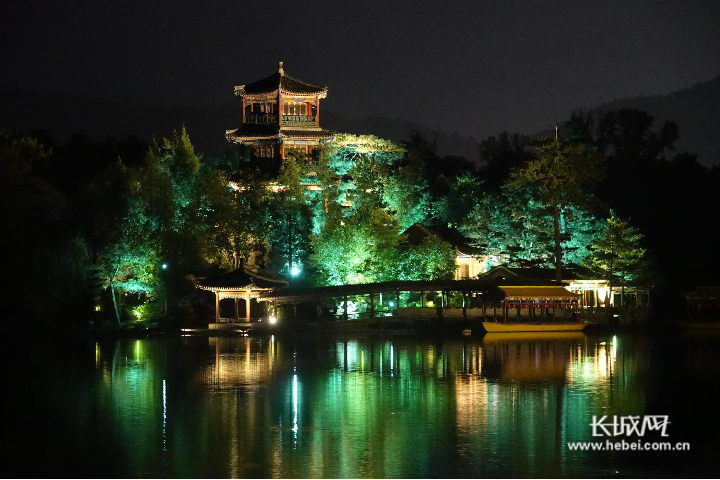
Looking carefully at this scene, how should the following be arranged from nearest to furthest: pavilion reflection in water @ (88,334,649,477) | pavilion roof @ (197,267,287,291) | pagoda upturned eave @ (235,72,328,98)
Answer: pavilion reflection in water @ (88,334,649,477) → pavilion roof @ (197,267,287,291) → pagoda upturned eave @ (235,72,328,98)

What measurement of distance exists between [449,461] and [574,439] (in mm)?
3223

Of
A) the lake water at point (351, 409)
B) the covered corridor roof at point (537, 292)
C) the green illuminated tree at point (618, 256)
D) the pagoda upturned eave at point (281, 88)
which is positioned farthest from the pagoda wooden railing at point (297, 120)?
the lake water at point (351, 409)

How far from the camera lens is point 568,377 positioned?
26828 millimetres

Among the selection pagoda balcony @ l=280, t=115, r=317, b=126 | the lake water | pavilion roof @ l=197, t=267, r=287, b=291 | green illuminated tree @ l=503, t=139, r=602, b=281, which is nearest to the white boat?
green illuminated tree @ l=503, t=139, r=602, b=281

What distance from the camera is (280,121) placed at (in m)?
57.6

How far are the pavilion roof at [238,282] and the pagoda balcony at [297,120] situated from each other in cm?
1493

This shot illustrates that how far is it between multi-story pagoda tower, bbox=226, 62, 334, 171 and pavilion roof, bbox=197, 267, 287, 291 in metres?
12.9

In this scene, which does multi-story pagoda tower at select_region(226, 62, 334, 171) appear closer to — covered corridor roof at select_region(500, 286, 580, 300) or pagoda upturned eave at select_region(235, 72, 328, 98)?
pagoda upturned eave at select_region(235, 72, 328, 98)

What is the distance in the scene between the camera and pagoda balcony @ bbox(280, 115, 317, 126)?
57.8 metres

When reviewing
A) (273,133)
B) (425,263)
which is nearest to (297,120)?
(273,133)

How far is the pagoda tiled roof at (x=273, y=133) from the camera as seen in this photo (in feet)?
186

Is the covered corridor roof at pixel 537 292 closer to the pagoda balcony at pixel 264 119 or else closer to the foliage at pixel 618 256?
the foliage at pixel 618 256

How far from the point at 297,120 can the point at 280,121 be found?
1.11 metres

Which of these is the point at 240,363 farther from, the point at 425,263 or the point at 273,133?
the point at 273,133
